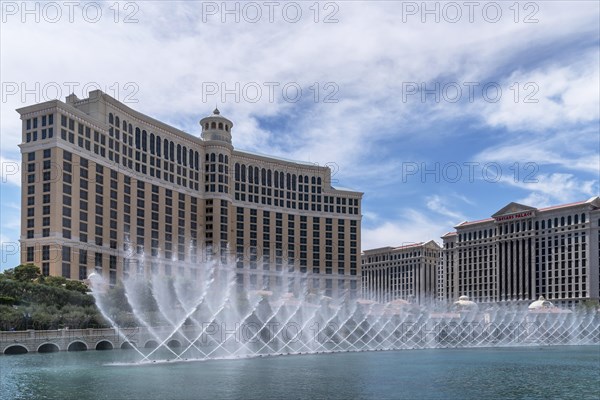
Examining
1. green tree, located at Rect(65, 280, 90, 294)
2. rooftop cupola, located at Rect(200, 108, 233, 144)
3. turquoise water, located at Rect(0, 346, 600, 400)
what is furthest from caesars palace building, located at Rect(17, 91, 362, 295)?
turquoise water, located at Rect(0, 346, 600, 400)

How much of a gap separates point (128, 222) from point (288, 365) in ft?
288

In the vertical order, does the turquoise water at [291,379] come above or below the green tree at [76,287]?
below

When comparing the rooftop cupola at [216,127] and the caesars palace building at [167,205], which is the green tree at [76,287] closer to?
the caesars palace building at [167,205]

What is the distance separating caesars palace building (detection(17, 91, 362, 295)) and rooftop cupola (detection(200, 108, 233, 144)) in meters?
0.29

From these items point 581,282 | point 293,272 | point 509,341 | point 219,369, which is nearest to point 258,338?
point 219,369

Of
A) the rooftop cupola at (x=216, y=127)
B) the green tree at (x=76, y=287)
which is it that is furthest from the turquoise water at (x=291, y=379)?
the rooftop cupola at (x=216, y=127)

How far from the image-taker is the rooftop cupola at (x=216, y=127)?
173863 millimetres

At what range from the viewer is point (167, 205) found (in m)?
159

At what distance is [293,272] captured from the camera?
18775 cm

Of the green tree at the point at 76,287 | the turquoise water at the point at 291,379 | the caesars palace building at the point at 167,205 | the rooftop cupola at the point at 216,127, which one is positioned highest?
the rooftop cupola at the point at 216,127

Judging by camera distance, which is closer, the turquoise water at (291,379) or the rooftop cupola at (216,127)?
the turquoise water at (291,379)

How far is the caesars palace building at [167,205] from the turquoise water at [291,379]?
185ft

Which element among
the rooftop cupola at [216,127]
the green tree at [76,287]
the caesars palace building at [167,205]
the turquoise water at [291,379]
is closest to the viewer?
the turquoise water at [291,379]

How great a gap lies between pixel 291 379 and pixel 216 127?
420ft
